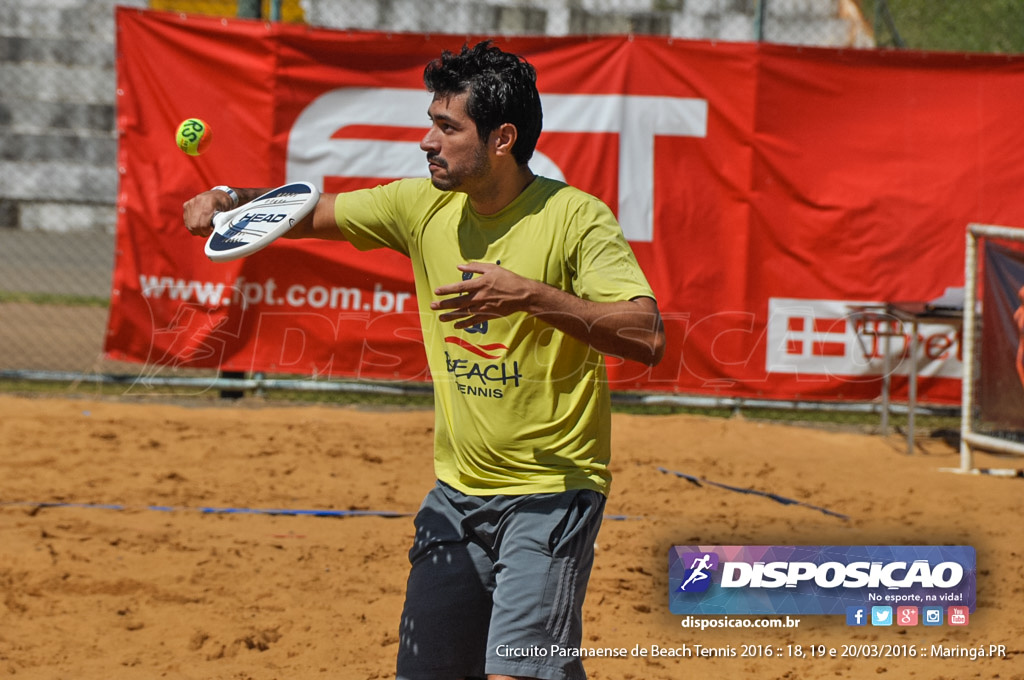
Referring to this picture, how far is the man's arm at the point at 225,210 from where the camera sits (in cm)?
345

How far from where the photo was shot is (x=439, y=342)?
334 cm

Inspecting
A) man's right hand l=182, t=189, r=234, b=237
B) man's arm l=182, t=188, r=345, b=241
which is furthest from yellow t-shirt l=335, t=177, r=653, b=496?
man's right hand l=182, t=189, r=234, b=237

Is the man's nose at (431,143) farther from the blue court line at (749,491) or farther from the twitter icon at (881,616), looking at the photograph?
the blue court line at (749,491)

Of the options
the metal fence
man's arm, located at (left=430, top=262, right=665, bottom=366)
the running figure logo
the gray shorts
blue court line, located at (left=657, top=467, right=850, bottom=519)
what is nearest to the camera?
man's arm, located at (left=430, top=262, right=665, bottom=366)

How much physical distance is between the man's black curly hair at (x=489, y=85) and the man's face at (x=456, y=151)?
0.08ft

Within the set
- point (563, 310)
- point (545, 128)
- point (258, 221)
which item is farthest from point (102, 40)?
point (563, 310)

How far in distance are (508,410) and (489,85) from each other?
35.0 inches

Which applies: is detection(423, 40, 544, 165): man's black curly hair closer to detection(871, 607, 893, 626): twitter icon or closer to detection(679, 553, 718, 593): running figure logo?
detection(679, 553, 718, 593): running figure logo

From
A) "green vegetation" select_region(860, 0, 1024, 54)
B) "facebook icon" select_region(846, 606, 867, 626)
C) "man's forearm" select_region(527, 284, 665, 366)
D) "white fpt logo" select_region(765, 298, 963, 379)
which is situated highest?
"green vegetation" select_region(860, 0, 1024, 54)

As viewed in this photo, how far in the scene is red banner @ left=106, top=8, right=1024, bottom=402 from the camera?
8859 millimetres

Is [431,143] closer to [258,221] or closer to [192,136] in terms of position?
[258,221]

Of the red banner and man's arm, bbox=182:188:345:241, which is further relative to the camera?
the red banner

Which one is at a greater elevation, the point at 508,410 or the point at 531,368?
the point at 531,368

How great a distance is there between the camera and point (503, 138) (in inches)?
126
